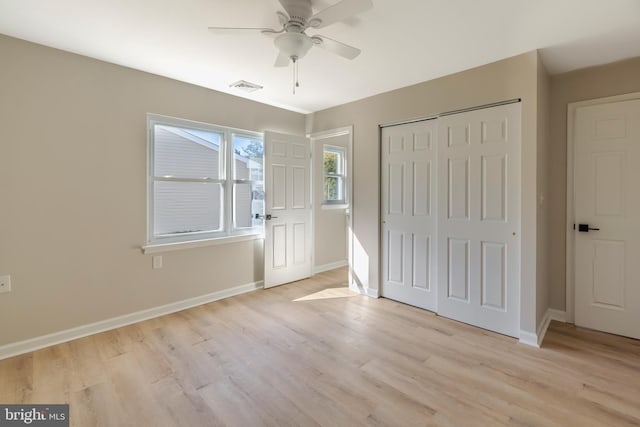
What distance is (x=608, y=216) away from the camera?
2828 mm

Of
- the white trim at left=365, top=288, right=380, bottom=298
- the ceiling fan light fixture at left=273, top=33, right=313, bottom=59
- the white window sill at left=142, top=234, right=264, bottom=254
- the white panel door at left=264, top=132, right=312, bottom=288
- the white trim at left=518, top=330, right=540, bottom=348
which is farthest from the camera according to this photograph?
the white panel door at left=264, top=132, right=312, bottom=288

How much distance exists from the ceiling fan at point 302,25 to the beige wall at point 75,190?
1673 mm

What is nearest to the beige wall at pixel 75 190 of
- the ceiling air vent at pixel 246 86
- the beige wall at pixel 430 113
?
the ceiling air vent at pixel 246 86

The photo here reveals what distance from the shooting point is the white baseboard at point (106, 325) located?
2455 mm

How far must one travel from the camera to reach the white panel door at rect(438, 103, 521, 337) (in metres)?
2.72

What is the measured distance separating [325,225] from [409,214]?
1.90 m

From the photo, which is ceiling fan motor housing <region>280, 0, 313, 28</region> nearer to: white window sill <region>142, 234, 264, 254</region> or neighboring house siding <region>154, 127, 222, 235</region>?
neighboring house siding <region>154, 127, 222, 235</region>

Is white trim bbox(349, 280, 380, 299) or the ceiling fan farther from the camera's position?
white trim bbox(349, 280, 380, 299)

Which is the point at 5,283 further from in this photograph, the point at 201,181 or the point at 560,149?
the point at 560,149

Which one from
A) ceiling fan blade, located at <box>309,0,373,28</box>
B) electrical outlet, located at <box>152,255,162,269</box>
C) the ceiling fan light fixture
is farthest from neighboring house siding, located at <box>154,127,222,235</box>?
ceiling fan blade, located at <box>309,0,373,28</box>

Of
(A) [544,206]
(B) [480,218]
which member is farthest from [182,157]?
(A) [544,206]

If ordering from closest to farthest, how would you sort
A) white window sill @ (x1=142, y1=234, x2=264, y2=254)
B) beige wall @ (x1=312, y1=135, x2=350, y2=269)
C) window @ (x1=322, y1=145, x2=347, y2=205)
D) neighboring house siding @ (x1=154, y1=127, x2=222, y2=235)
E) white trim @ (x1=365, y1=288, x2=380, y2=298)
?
white window sill @ (x1=142, y1=234, x2=264, y2=254), neighboring house siding @ (x1=154, y1=127, x2=222, y2=235), white trim @ (x1=365, y1=288, x2=380, y2=298), beige wall @ (x1=312, y1=135, x2=350, y2=269), window @ (x1=322, y1=145, x2=347, y2=205)

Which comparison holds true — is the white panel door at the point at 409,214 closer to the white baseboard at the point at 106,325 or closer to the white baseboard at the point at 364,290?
the white baseboard at the point at 364,290

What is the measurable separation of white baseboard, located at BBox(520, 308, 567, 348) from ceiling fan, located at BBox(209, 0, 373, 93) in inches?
108
